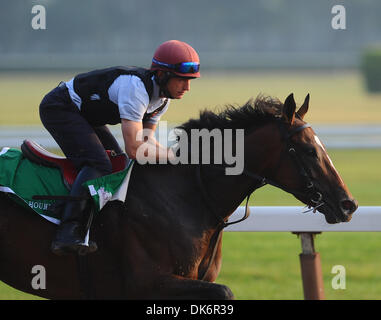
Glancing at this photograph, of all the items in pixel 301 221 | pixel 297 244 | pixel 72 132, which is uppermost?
pixel 72 132

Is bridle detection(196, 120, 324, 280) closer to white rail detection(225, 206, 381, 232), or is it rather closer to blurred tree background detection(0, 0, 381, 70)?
white rail detection(225, 206, 381, 232)

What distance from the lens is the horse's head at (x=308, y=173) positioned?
386 cm

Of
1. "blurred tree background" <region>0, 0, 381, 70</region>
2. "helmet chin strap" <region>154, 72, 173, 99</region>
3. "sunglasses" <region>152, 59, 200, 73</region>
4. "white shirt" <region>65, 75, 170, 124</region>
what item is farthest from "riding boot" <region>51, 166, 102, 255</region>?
"blurred tree background" <region>0, 0, 381, 70</region>

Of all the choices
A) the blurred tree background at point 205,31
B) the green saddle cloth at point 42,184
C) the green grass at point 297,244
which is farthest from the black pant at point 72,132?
the blurred tree background at point 205,31

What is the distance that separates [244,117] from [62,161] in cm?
93

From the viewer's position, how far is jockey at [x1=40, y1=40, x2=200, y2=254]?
3914mm

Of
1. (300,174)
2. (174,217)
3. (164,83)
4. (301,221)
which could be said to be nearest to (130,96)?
(164,83)

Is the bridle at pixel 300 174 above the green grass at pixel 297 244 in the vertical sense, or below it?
above

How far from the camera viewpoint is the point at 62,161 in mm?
4121

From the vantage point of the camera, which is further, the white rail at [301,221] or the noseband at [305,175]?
the white rail at [301,221]

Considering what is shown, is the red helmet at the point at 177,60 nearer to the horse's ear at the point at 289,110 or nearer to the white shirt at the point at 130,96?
the white shirt at the point at 130,96

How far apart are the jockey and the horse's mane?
17 centimetres

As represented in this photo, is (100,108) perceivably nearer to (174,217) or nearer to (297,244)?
(174,217)

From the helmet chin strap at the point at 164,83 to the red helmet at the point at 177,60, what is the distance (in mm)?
29
